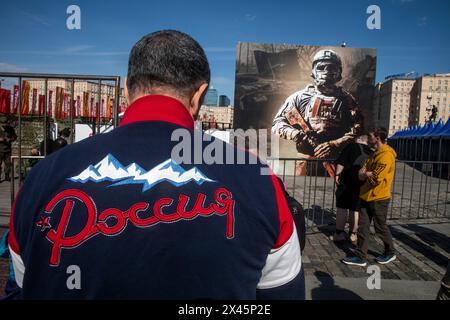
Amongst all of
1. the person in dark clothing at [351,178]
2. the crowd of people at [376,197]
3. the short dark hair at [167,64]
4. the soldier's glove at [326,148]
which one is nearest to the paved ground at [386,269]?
the crowd of people at [376,197]

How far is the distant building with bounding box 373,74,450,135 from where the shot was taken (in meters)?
91.1

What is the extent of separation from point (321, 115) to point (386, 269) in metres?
15.7

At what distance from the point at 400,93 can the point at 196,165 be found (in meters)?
124

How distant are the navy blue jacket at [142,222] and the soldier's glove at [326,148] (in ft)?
63.6

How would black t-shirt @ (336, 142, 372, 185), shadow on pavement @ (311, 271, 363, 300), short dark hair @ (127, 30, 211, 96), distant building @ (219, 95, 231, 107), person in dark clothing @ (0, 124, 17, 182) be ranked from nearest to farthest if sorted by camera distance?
1. short dark hair @ (127, 30, 211, 96)
2. shadow on pavement @ (311, 271, 363, 300)
3. black t-shirt @ (336, 142, 372, 185)
4. person in dark clothing @ (0, 124, 17, 182)
5. distant building @ (219, 95, 231, 107)

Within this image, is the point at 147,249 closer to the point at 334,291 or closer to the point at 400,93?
the point at 334,291

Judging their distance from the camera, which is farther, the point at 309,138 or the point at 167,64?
the point at 309,138

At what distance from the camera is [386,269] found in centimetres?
472

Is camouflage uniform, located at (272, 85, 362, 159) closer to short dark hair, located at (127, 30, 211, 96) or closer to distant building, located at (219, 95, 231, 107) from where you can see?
short dark hair, located at (127, 30, 211, 96)

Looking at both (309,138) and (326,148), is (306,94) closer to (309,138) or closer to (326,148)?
(309,138)

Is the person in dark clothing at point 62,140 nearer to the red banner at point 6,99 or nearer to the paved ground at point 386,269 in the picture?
the red banner at point 6,99

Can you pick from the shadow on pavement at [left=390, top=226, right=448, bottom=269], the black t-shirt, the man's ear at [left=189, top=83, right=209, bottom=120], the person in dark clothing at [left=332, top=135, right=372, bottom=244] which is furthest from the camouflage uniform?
the man's ear at [left=189, top=83, right=209, bottom=120]

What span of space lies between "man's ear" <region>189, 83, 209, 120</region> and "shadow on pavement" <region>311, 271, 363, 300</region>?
→ 126 inches

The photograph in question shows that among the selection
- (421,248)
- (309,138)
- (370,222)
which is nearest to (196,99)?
(370,222)
